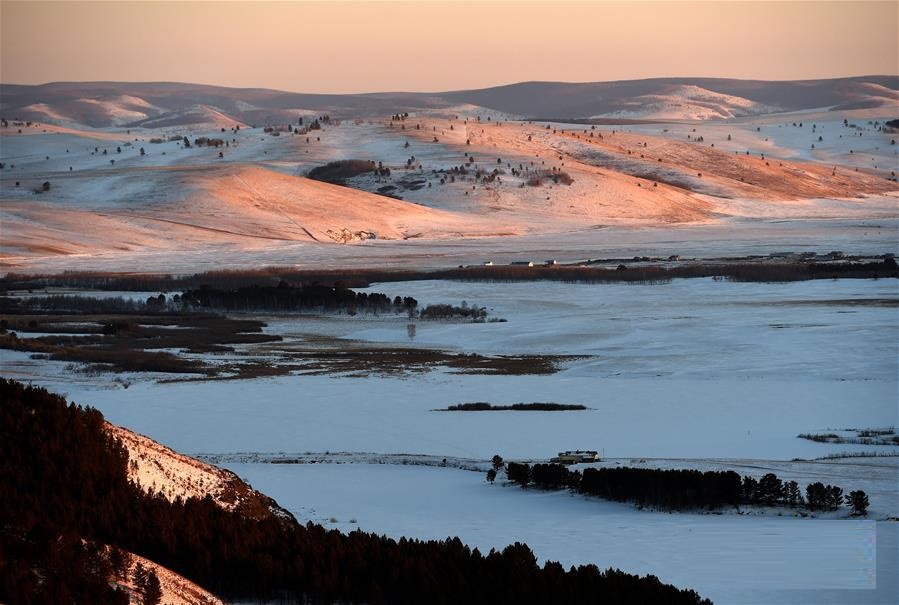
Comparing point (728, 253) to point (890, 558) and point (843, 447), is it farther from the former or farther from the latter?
point (890, 558)

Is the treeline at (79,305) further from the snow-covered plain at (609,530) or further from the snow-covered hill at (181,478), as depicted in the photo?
the snow-covered hill at (181,478)

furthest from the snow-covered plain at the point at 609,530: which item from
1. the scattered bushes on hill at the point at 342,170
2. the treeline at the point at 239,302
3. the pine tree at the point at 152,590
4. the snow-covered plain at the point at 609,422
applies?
the scattered bushes on hill at the point at 342,170

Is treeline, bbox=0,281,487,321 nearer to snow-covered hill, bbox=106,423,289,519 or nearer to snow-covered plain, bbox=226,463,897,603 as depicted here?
snow-covered plain, bbox=226,463,897,603

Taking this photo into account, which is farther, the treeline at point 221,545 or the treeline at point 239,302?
the treeline at point 239,302

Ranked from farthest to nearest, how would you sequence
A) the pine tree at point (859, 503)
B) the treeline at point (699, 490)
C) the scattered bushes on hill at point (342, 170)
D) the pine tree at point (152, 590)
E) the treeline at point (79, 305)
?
the scattered bushes on hill at point (342, 170) < the treeline at point (79, 305) < the treeline at point (699, 490) < the pine tree at point (859, 503) < the pine tree at point (152, 590)

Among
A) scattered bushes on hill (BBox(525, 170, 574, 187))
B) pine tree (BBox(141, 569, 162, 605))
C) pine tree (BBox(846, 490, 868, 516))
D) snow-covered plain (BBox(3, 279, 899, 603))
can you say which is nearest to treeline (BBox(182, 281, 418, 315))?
snow-covered plain (BBox(3, 279, 899, 603))
